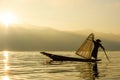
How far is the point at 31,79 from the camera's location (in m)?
29.4

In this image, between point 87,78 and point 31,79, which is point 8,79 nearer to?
point 31,79

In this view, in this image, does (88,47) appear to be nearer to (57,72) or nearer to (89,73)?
(57,72)

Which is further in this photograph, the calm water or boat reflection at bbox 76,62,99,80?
boat reflection at bbox 76,62,99,80

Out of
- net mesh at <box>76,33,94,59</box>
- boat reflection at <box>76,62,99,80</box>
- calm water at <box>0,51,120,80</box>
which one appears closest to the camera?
calm water at <box>0,51,120,80</box>

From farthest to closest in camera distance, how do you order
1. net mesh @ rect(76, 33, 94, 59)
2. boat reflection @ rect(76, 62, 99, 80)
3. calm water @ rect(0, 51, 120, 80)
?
net mesh @ rect(76, 33, 94, 59) < boat reflection @ rect(76, 62, 99, 80) < calm water @ rect(0, 51, 120, 80)

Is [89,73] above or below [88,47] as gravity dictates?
below

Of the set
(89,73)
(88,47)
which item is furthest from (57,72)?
(88,47)

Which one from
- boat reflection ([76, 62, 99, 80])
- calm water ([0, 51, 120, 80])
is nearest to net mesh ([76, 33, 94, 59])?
calm water ([0, 51, 120, 80])

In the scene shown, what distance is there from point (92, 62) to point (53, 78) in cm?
2767

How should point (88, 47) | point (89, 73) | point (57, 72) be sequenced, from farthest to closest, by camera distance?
point (88, 47) < point (57, 72) < point (89, 73)

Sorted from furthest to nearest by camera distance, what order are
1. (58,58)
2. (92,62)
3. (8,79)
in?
(58,58) < (92,62) < (8,79)

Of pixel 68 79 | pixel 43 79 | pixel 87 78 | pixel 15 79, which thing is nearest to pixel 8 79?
pixel 15 79

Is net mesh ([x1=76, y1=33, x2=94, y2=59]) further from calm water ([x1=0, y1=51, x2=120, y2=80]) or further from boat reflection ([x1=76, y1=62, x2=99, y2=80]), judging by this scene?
boat reflection ([x1=76, y1=62, x2=99, y2=80])

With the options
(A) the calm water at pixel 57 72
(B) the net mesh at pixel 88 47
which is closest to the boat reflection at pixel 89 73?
(A) the calm water at pixel 57 72
